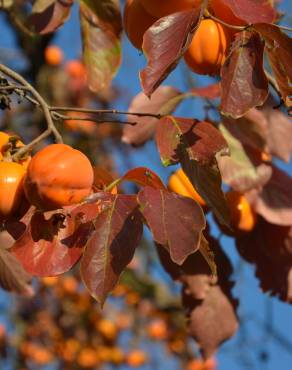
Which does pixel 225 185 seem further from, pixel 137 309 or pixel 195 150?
pixel 137 309

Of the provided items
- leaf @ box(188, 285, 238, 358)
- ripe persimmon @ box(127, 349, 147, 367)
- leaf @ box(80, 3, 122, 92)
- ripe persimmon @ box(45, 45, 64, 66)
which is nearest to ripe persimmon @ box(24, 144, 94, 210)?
leaf @ box(80, 3, 122, 92)

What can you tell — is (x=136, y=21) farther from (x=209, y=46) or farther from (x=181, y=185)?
(x=181, y=185)

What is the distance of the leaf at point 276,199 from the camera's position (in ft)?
5.05

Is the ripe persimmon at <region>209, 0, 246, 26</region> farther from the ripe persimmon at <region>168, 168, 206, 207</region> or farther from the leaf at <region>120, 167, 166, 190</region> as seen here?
the ripe persimmon at <region>168, 168, 206, 207</region>

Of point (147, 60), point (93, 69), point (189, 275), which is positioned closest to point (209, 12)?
point (147, 60)

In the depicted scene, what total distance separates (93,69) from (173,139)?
447 millimetres

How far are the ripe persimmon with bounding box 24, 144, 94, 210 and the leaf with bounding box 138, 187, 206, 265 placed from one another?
8 cm

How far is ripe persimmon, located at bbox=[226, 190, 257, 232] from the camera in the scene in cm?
154

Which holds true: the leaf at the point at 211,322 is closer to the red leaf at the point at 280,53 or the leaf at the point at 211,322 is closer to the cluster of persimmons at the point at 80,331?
the red leaf at the point at 280,53

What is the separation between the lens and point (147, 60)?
38.7 inches

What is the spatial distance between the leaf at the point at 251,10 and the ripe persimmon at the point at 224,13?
5 cm

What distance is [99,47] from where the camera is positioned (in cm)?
156

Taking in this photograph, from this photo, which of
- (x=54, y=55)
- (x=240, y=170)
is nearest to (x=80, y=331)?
(x=54, y=55)

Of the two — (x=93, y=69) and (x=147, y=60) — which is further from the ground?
(x=147, y=60)
